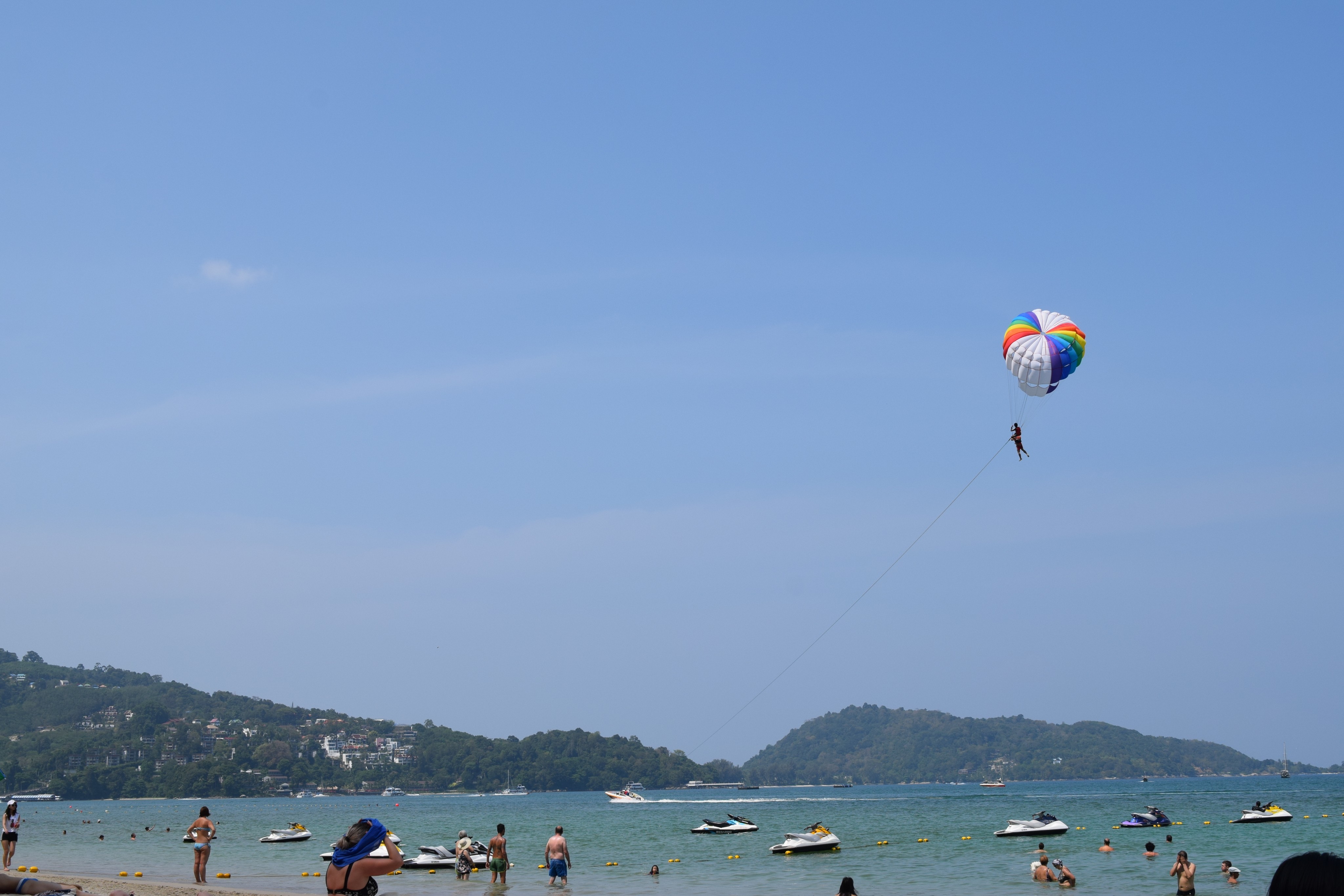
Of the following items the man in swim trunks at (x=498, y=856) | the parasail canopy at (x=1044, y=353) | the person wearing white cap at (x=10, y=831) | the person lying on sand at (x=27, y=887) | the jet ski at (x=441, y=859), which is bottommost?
the jet ski at (x=441, y=859)

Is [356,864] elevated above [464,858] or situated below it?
above

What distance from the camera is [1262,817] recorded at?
192 feet

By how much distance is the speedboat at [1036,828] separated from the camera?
4716cm

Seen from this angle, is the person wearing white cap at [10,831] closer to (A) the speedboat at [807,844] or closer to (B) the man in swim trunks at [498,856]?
(B) the man in swim trunks at [498,856]

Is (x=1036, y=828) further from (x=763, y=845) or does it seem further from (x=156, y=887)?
(x=156, y=887)

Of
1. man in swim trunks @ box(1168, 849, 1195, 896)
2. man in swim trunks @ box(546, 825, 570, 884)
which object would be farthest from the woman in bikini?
man in swim trunks @ box(1168, 849, 1195, 896)

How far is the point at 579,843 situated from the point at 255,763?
512 feet

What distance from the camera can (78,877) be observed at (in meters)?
28.5

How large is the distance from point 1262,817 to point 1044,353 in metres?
44.4

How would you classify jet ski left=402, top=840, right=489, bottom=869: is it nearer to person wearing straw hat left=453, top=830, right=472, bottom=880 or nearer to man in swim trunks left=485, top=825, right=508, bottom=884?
person wearing straw hat left=453, top=830, right=472, bottom=880

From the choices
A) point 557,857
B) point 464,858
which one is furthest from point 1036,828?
point 557,857

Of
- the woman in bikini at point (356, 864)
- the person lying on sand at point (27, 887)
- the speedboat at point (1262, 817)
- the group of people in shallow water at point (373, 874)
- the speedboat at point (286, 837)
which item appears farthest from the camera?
the speedboat at point (1262, 817)

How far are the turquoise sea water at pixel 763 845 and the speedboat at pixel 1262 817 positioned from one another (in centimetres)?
48

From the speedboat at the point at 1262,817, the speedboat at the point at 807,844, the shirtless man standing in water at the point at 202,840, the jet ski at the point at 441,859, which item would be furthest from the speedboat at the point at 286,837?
the speedboat at the point at 1262,817
